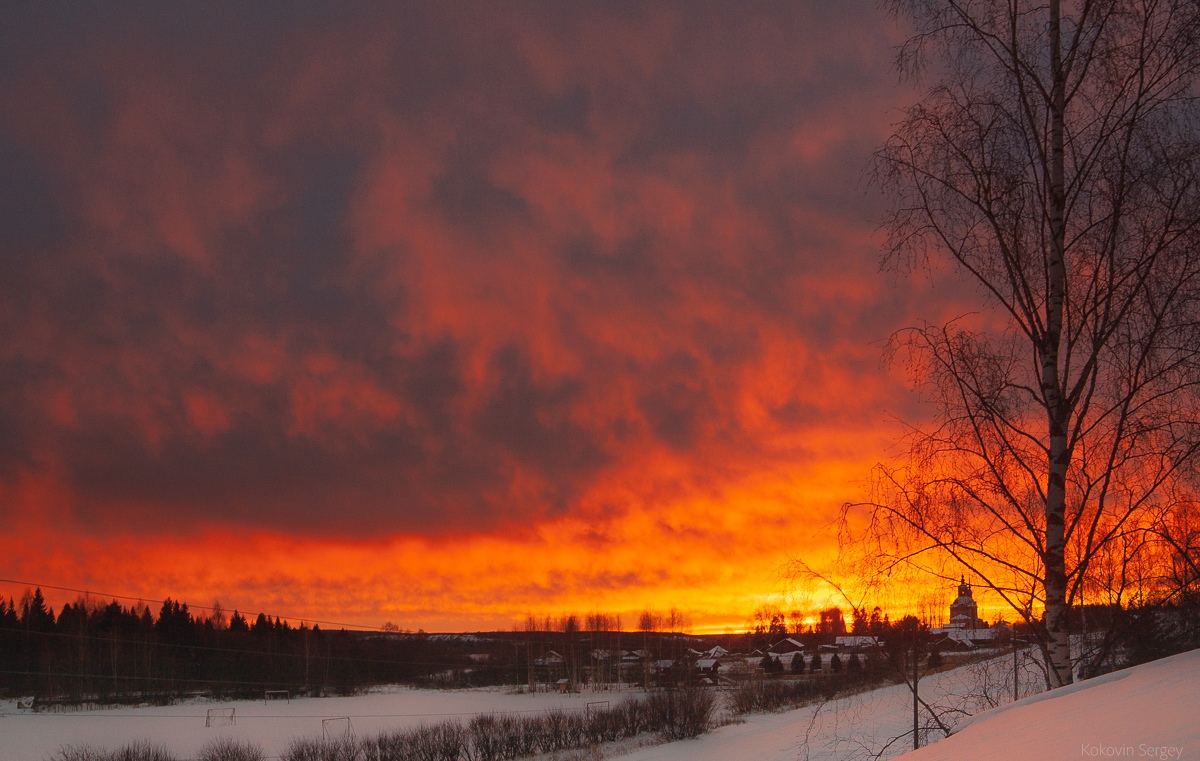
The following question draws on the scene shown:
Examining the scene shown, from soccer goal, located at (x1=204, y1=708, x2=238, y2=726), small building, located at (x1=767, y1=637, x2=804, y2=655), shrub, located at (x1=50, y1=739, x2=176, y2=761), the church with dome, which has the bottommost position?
small building, located at (x1=767, y1=637, x2=804, y2=655)

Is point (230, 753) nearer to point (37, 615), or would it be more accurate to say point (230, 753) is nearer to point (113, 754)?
point (113, 754)

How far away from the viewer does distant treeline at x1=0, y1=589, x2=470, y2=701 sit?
245ft

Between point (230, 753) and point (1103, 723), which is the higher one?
point (1103, 723)

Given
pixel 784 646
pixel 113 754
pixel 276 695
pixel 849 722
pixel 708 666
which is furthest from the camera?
pixel 784 646

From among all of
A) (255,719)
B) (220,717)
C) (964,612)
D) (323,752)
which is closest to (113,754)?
(323,752)

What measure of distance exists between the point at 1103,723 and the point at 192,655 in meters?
94.4

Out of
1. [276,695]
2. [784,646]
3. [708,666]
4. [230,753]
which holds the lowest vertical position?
[784,646]

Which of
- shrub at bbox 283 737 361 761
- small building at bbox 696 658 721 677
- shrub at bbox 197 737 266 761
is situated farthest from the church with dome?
small building at bbox 696 658 721 677

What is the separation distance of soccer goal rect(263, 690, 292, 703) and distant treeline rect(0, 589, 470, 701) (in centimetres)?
72

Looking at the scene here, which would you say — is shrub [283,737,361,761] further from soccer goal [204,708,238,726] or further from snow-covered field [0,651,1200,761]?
soccer goal [204,708,238,726]

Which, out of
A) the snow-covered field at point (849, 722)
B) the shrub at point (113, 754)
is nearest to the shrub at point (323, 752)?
the shrub at point (113, 754)

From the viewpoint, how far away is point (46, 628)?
8319cm

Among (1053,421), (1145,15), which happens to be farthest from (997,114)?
(1053,421)

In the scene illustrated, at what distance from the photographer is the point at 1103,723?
4.64 metres
